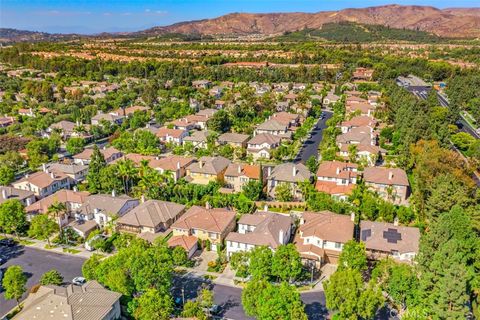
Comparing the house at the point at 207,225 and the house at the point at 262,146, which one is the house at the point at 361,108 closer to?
the house at the point at 262,146

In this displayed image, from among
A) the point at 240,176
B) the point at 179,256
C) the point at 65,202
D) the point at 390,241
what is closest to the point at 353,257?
the point at 390,241

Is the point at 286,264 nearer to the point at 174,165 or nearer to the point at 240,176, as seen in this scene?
the point at 240,176

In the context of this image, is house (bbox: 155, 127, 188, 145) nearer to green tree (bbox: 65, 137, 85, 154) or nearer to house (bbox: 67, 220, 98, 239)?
green tree (bbox: 65, 137, 85, 154)

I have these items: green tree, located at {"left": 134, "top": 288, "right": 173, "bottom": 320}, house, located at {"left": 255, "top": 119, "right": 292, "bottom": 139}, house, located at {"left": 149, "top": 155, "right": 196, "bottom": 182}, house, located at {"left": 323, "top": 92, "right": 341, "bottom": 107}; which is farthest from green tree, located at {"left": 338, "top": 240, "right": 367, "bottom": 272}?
house, located at {"left": 323, "top": 92, "right": 341, "bottom": 107}

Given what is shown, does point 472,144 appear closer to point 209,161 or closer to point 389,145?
point 389,145

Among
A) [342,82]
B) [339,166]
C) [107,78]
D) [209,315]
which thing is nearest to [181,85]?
[107,78]

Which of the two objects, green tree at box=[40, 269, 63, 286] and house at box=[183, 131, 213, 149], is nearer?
green tree at box=[40, 269, 63, 286]
